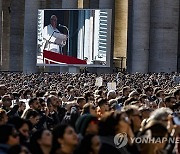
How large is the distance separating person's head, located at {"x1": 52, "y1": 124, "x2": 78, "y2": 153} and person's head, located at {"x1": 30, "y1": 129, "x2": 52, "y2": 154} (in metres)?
0.12

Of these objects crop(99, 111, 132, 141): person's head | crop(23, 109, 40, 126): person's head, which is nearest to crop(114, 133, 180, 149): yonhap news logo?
crop(99, 111, 132, 141): person's head

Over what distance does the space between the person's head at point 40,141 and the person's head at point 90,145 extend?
2.11 ft

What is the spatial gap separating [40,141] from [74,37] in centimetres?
5867

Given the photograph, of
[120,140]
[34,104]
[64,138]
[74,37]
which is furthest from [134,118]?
[74,37]

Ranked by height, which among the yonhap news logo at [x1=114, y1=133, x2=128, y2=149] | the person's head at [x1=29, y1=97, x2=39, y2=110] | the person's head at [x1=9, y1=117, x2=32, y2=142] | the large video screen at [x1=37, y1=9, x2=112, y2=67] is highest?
the large video screen at [x1=37, y1=9, x2=112, y2=67]

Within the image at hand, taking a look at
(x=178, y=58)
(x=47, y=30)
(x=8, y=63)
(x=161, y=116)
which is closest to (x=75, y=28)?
(x=47, y=30)

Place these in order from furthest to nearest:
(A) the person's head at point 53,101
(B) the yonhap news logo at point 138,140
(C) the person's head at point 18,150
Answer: (A) the person's head at point 53,101, (B) the yonhap news logo at point 138,140, (C) the person's head at point 18,150

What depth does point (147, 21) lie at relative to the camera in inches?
2788

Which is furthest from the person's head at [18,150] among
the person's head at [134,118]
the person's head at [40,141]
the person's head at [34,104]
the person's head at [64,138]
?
the person's head at [34,104]

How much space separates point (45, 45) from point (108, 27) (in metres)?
5.83

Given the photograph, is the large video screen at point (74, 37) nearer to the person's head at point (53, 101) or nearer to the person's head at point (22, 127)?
the person's head at point (53, 101)

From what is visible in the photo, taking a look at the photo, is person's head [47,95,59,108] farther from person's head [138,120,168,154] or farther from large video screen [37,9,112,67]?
large video screen [37,9,112,67]

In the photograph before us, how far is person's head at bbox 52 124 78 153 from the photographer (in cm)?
1298

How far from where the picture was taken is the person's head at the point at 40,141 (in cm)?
1302
